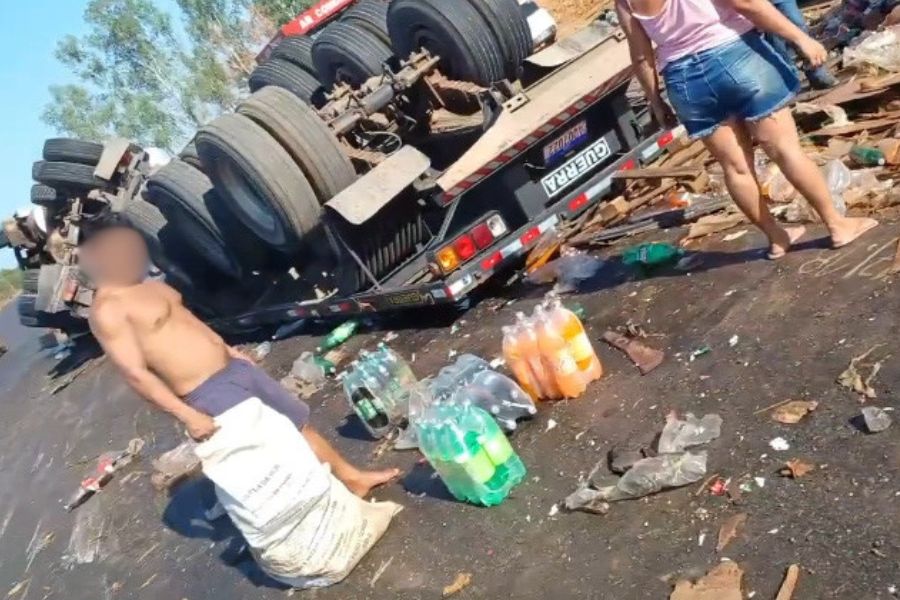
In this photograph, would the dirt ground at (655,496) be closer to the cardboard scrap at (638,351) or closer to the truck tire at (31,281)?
the cardboard scrap at (638,351)

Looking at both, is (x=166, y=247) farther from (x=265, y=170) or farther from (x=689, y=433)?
(x=689, y=433)

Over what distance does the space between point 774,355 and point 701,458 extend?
0.75m

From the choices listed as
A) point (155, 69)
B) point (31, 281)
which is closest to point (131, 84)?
point (155, 69)

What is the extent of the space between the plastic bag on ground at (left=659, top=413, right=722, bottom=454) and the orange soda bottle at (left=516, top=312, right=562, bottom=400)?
92 cm

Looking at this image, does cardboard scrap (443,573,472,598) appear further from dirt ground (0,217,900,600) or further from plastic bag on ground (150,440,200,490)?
plastic bag on ground (150,440,200,490)

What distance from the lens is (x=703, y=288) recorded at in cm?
508

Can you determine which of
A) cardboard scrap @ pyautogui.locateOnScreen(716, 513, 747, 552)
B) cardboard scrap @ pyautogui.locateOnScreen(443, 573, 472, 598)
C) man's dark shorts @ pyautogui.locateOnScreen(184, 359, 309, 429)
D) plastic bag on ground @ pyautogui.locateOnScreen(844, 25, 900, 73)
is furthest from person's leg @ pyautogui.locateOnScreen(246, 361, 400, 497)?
plastic bag on ground @ pyautogui.locateOnScreen(844, 25, 900, 73)

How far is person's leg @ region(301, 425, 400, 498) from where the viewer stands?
193 inches

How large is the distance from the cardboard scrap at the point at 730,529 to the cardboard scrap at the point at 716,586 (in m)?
0.11

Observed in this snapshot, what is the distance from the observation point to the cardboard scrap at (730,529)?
3235mm

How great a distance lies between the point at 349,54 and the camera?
28.3 ft

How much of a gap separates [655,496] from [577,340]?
1.21 m

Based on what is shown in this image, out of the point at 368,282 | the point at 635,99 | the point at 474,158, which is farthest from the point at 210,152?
the point at 635,99

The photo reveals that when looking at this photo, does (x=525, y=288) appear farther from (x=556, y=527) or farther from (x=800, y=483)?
(x=800, y=483)
